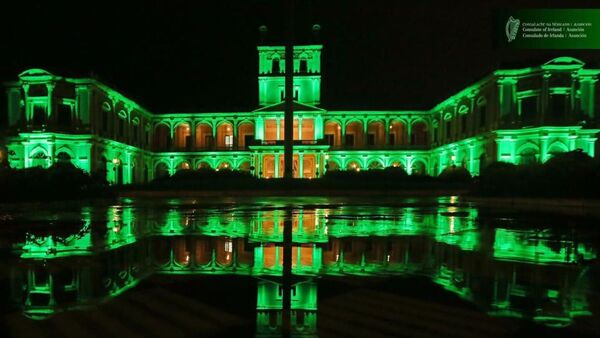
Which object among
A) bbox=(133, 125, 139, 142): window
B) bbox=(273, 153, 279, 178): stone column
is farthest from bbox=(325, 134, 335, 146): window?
bbox=(133, 125, 139, 142): window

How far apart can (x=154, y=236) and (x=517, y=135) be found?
3797cm

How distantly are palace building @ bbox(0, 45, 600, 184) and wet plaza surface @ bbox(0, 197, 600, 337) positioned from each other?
2222cm

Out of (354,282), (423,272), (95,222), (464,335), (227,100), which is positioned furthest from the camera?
(227,100)

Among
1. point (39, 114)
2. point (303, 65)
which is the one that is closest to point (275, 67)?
point (303, 65)

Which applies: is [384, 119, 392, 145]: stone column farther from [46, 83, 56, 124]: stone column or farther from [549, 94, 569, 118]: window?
[46, 83, 56, 124]: stone column

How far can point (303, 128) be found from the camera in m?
57.9

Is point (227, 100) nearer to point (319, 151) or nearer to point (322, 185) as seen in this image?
point (319, 151)

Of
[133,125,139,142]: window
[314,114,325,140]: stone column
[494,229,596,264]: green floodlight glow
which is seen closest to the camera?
[494,229,596,264]: green floodlight glow

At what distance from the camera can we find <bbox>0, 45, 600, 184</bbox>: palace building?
37438 millimetres

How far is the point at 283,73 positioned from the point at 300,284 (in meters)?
55.7

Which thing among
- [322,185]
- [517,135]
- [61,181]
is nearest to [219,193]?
[322,185]

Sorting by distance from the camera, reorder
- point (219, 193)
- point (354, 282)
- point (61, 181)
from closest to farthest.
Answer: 1. point (354, 282)
2. point (61, 181)
3. point (219, 193)

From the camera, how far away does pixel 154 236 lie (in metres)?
7.20

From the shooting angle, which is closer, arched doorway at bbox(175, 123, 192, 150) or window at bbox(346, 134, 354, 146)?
window at bbox(346, 134, 354, 146)
